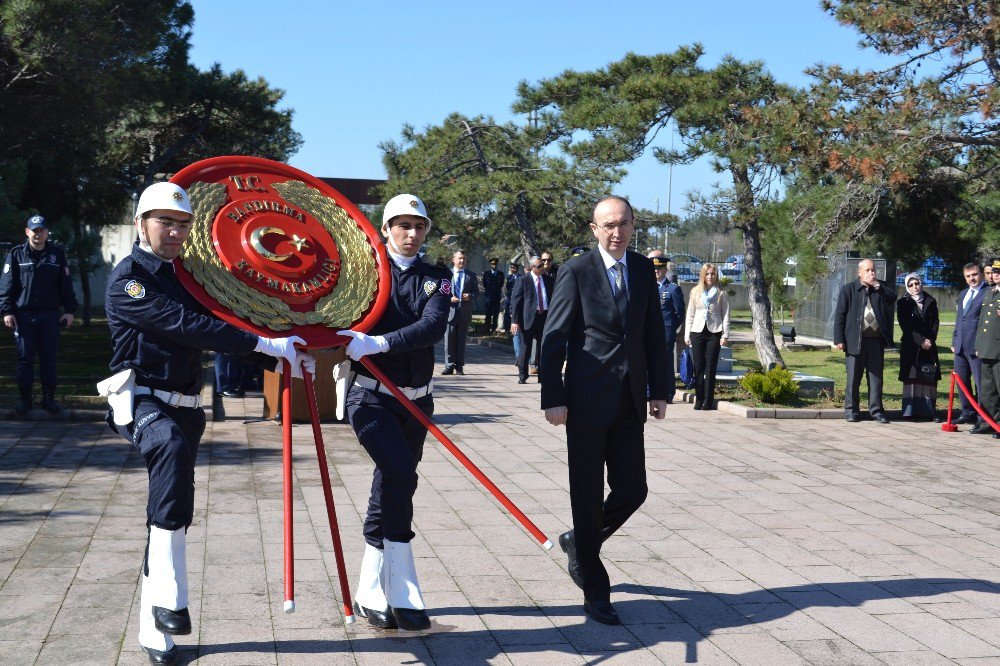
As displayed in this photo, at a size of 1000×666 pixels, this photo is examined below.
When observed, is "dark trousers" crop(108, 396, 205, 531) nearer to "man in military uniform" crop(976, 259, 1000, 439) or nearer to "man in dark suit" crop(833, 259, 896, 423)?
"man in dark suit" crop(833, 259, 896, 423)

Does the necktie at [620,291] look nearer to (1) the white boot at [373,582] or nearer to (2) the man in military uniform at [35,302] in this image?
(1) the white boot at [373,582]

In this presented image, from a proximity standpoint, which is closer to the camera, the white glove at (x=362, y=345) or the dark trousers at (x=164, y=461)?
the dark trousers at (x=164, y=461)

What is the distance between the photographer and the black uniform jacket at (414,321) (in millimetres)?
4941

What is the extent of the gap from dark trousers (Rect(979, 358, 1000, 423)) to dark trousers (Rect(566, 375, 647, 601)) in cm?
832

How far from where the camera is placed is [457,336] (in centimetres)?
1702

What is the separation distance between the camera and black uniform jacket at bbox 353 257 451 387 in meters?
4.94

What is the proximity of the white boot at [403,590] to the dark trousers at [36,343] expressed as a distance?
23.6ft

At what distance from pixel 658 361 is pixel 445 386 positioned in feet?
34.2

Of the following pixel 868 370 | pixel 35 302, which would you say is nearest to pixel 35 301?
pixel 35 302

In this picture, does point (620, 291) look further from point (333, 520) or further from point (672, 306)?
point (672, 306)

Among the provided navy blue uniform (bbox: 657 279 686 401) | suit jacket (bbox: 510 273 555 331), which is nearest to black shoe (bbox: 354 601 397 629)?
navy blue uniform (bbox: 657 279 686 401)

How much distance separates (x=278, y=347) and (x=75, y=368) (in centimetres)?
1282

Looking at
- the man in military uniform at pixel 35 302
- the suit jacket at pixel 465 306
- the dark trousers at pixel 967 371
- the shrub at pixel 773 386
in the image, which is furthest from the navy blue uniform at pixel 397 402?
the suit jacket at pixel 465 306

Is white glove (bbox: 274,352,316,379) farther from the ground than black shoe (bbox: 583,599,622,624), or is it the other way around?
white glove (bbox: 274,352,316,379)
